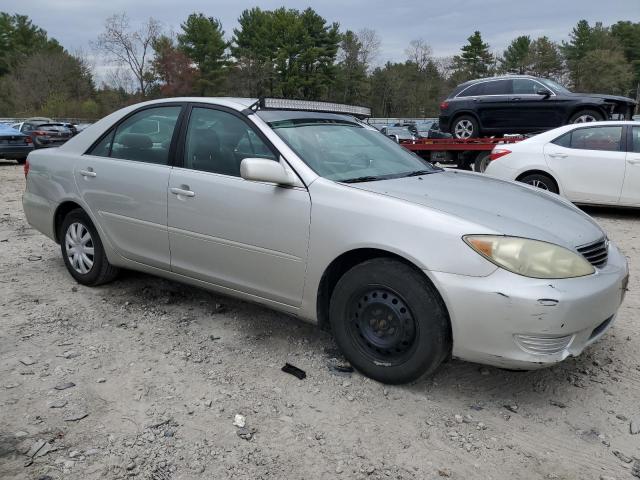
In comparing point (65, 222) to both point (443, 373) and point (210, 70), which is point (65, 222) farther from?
point (210, 70)

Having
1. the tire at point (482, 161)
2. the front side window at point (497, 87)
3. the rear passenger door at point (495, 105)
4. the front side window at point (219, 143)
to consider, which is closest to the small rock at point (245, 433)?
the front side window at point (219, 143)

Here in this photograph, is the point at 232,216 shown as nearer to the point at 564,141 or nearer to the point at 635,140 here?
the point at 564,141

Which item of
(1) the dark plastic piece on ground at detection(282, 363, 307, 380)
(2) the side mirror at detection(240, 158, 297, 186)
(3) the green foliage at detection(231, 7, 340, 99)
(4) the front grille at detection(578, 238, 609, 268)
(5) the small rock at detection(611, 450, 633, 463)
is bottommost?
(5) the small rock at detection(611, 450, 633, 463)

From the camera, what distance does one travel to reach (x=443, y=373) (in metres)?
3.20

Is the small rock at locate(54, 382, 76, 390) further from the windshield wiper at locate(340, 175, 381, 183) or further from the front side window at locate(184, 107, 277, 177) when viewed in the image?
the windshield wiper at locate(340, 175, 381, 183)

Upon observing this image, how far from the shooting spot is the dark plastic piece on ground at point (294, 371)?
10.4ft

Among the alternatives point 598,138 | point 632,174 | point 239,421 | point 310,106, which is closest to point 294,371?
point 239,421

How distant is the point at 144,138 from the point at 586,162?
20.7ft

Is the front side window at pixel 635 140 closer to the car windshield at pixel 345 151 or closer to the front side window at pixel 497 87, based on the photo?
the front side window at pixel 497 87

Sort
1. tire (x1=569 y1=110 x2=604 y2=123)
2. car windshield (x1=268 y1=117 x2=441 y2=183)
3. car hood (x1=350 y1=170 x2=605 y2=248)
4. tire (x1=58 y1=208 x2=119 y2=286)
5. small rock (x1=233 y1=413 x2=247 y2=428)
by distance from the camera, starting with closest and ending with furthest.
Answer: small rock (x1=233 y1=413 x2=247 y2=428), car hood (x1=350 y1=170 x2=605 y2=248), car windshield (x1=268 y1=117 x2=441 y2=183), tire (x1=58 y1=208 x2=119 y2=286), tire (x1=569 y1=110 x2=604 y2=123)

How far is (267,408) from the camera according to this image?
283cm

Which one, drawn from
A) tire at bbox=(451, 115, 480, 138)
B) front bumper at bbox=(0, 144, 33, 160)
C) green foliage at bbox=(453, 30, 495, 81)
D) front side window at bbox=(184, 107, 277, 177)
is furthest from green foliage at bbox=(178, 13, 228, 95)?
front side window at bbox=(184, 107, 277, 177)

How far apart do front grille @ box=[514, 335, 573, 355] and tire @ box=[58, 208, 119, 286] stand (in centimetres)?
330

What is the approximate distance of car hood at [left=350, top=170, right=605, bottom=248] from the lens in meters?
2.78
